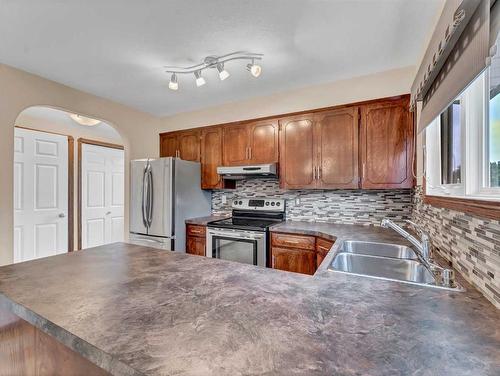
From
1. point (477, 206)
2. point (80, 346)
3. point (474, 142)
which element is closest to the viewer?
point (80, 346)

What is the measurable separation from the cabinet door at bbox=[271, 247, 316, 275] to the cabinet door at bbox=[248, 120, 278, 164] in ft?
3.46

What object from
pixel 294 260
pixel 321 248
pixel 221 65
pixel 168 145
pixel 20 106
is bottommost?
pixel 294 260

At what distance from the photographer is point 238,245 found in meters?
2.65

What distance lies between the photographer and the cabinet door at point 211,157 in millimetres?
3238

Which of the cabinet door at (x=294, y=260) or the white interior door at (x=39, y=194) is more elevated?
the white interior door at (x=39, y=194)

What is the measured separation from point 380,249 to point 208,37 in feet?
6.60

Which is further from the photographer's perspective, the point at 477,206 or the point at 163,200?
the point at 163,200

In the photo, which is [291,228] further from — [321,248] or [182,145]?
[182,145]

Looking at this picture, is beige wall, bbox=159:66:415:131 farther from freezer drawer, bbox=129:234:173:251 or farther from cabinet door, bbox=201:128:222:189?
freezer drawer, bbox=129:234:173:251

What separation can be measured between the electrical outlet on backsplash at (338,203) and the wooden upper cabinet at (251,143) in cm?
37

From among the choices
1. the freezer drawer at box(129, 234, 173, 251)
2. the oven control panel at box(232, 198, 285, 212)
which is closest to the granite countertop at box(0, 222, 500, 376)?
the freezer drawer at box(129, 234, 173, 251)

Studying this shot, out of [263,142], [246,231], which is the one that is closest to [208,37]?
[263,142]

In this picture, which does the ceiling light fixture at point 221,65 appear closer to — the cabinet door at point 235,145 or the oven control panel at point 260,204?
the cabinet door at point 235,145

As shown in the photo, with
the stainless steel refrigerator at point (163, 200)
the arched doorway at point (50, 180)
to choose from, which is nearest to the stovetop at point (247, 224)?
the stainless steel refrigerator at point (163, 200)
